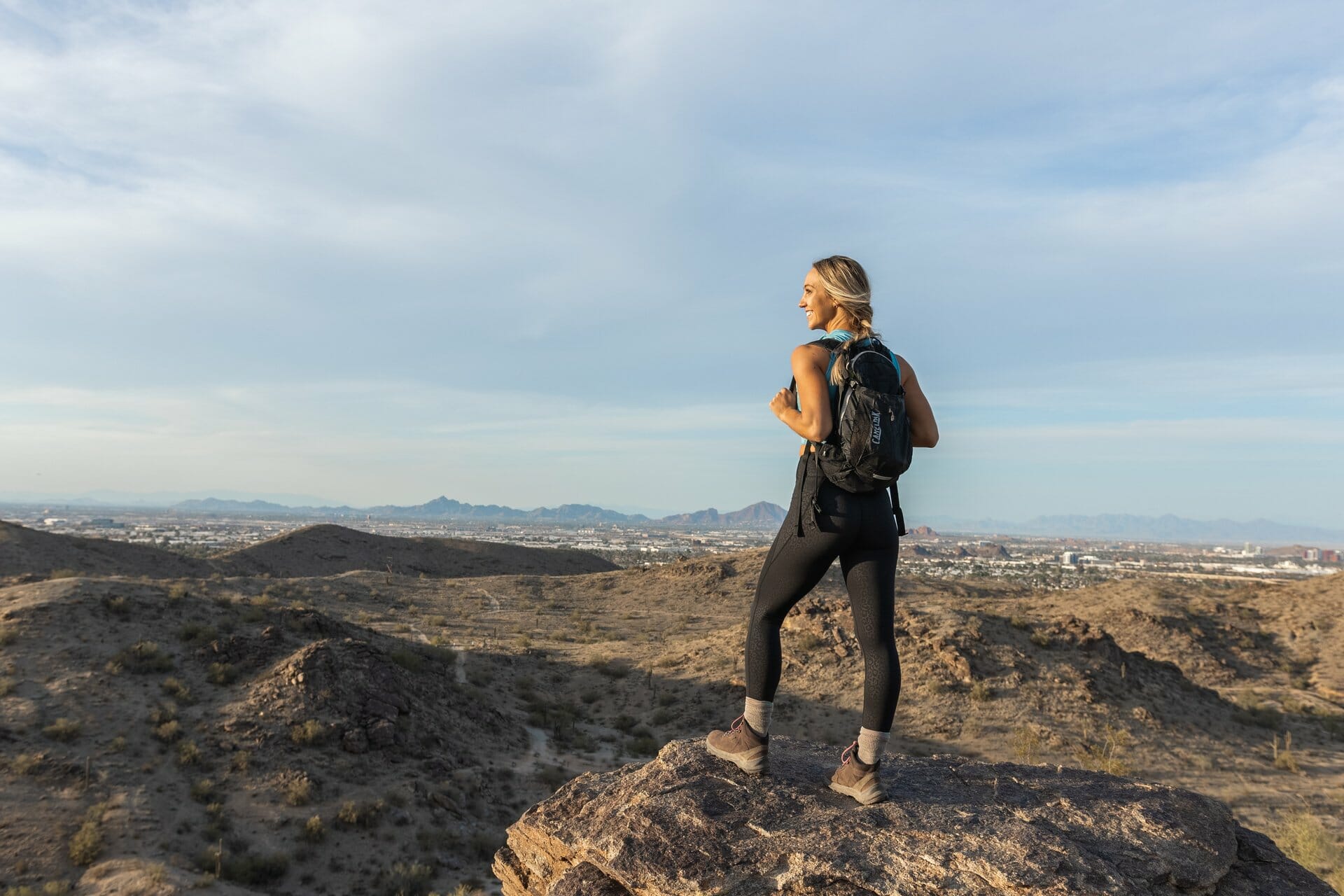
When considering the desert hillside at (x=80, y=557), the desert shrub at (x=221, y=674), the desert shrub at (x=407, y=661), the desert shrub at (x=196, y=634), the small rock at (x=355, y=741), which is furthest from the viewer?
the desert hillside at (x=80, y=557)

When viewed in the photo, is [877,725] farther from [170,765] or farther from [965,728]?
[965,728]

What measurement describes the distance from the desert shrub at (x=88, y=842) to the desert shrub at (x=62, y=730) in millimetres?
1804

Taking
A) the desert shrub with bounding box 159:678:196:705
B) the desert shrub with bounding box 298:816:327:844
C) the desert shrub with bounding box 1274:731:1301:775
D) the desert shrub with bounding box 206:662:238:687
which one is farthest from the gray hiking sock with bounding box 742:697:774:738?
the desert shrub with bounding box 1274:731:1301:775

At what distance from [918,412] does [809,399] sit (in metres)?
0.63

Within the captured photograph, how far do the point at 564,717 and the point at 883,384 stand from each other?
13.5 m

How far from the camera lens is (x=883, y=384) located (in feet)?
11.3

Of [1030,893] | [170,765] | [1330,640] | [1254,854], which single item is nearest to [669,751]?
[1030,893]

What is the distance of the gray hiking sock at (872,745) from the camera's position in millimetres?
3700

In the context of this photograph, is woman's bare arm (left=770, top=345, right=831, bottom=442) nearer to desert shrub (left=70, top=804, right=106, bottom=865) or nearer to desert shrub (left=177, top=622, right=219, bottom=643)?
desert shrub (left=70, top=804, right=106, bottom=865)

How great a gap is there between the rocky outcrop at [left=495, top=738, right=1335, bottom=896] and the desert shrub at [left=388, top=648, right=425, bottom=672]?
11.1m

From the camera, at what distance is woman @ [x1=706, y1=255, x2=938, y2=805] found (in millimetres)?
3488

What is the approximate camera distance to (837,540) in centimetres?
349

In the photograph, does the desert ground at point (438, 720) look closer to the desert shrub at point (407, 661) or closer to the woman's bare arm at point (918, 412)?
the desert shrub at point (407, 661)

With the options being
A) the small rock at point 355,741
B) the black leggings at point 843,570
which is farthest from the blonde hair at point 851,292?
the small rock at point 355,741
